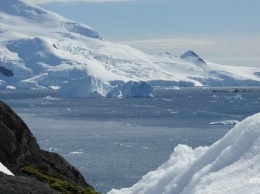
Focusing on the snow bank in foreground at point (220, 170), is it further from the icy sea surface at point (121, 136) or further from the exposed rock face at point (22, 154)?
the icy sea surface at point (121, 136)

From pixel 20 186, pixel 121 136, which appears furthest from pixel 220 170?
pixel 121 136

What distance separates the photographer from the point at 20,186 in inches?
424

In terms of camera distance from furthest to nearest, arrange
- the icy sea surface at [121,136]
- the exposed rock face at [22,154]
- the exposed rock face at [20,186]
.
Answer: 1. the icy sea surface at [121,136]
2. the exposed rock face at [22,154]
3. the exposed rock face at [20,186]

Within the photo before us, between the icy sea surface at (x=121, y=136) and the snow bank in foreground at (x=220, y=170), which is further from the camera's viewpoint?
the icy sea surface at (x=121, y=136)

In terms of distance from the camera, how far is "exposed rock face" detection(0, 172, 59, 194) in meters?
10.7

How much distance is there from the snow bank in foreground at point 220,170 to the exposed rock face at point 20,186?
3.10 m

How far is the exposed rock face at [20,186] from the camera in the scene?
10656 millimetres

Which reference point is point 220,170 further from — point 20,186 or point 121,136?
point 121,136

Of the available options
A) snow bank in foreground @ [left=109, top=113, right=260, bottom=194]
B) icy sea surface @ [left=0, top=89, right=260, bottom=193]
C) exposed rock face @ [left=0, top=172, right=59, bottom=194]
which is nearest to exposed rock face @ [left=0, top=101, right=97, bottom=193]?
snow bank in foreground @ [left=109, top=113, right=260, bottom=194]

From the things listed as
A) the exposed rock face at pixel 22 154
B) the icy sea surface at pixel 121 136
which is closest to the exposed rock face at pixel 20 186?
the exposed rock face at pixel 22 154

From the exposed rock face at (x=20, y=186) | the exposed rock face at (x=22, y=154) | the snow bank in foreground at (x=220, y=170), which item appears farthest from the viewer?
the exposed rock face at (x=22, y=154)

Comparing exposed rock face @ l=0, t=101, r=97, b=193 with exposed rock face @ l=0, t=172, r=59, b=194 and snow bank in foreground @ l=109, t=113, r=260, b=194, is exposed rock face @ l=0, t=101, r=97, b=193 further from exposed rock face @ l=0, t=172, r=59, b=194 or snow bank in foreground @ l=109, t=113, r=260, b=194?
exposed rock face @ l=0, t=172, r=59, b=194

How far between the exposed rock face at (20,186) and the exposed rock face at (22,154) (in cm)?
1411

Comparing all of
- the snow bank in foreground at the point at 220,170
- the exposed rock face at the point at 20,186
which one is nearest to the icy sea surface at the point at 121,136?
the snow bank in foreground at the point at 220,170
